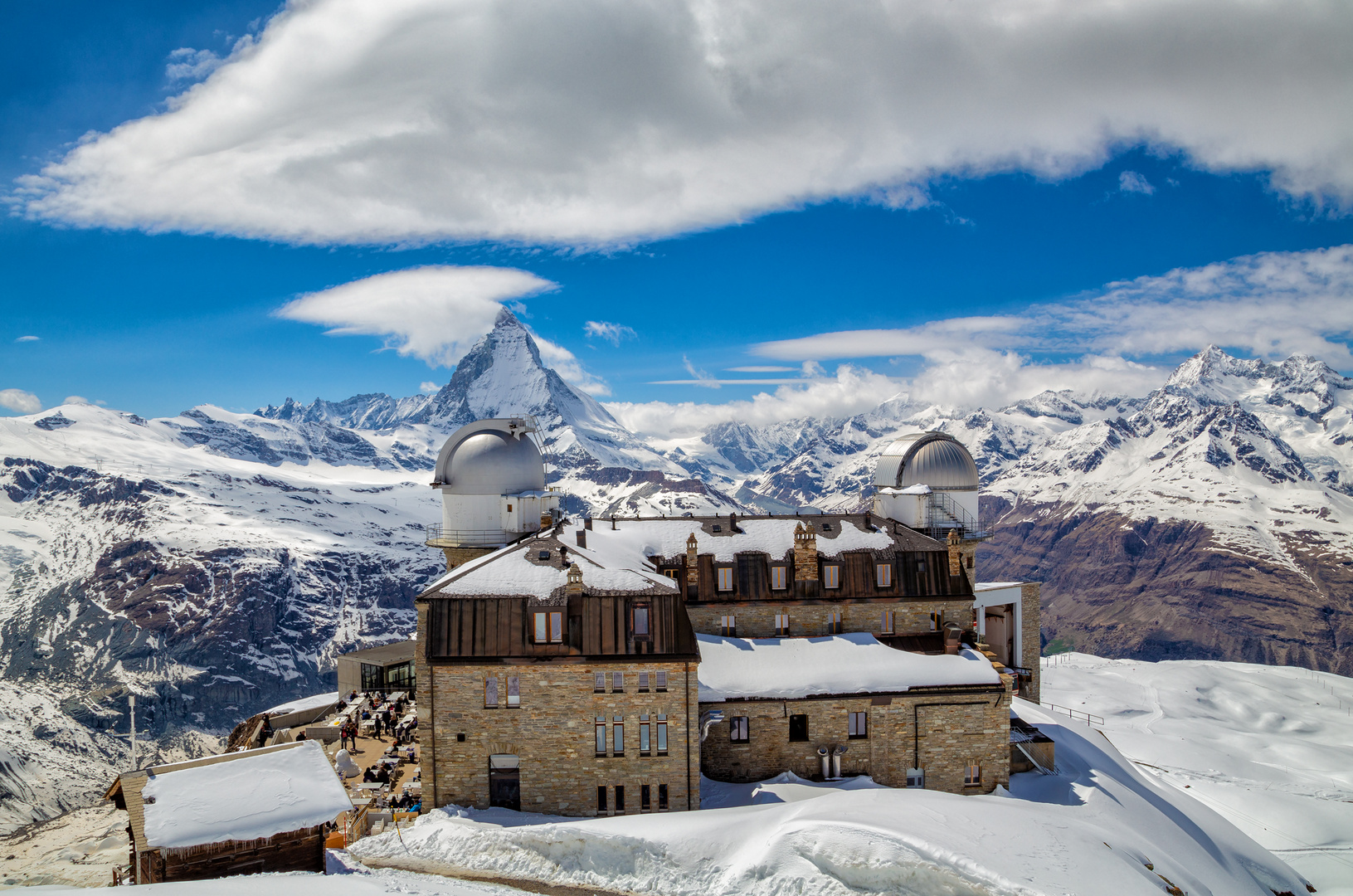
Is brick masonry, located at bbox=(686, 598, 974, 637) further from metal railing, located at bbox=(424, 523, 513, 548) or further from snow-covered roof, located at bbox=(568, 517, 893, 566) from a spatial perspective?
metal railing, located at bbox=(424, 523, 513, 548)

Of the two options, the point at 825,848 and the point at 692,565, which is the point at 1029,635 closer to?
the point at 692,565

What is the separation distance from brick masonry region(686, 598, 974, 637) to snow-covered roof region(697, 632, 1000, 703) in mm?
1665

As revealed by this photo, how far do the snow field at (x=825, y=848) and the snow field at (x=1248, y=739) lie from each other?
28.2 metres

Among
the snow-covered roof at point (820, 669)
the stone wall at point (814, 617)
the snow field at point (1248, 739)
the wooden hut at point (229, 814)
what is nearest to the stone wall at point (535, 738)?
the snow-covered roof at point (820, 669)

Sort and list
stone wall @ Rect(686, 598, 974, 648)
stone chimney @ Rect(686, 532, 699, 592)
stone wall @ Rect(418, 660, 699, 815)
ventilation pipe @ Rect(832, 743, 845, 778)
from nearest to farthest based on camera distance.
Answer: stone wall @ Rect(418, 660, 699, 815) → ventilation pipe @ Rect(832, 743, 845, 778) → stone wall @ Rect(686, 598, 974, 648) → stone chimney @ Rect(686, 532, 699, 592)

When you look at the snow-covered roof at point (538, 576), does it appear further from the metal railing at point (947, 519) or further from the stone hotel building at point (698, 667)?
the metal railing at point (947, 519)

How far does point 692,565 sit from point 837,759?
1299cm

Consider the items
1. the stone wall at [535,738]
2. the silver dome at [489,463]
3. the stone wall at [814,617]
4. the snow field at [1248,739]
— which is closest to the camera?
the stone wall at [535,738]

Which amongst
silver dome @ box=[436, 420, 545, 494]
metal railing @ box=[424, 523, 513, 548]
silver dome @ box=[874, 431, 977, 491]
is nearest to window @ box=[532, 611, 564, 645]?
metal railing @ box=[424, 523, 513, 548]

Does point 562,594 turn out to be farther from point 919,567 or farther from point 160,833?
point 919,567

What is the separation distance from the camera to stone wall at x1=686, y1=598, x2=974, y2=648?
1746 inches

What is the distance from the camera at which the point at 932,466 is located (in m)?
58.3

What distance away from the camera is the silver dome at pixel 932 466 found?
58344mm

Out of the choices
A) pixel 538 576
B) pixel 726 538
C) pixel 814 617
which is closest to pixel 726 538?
pixel 726 538
